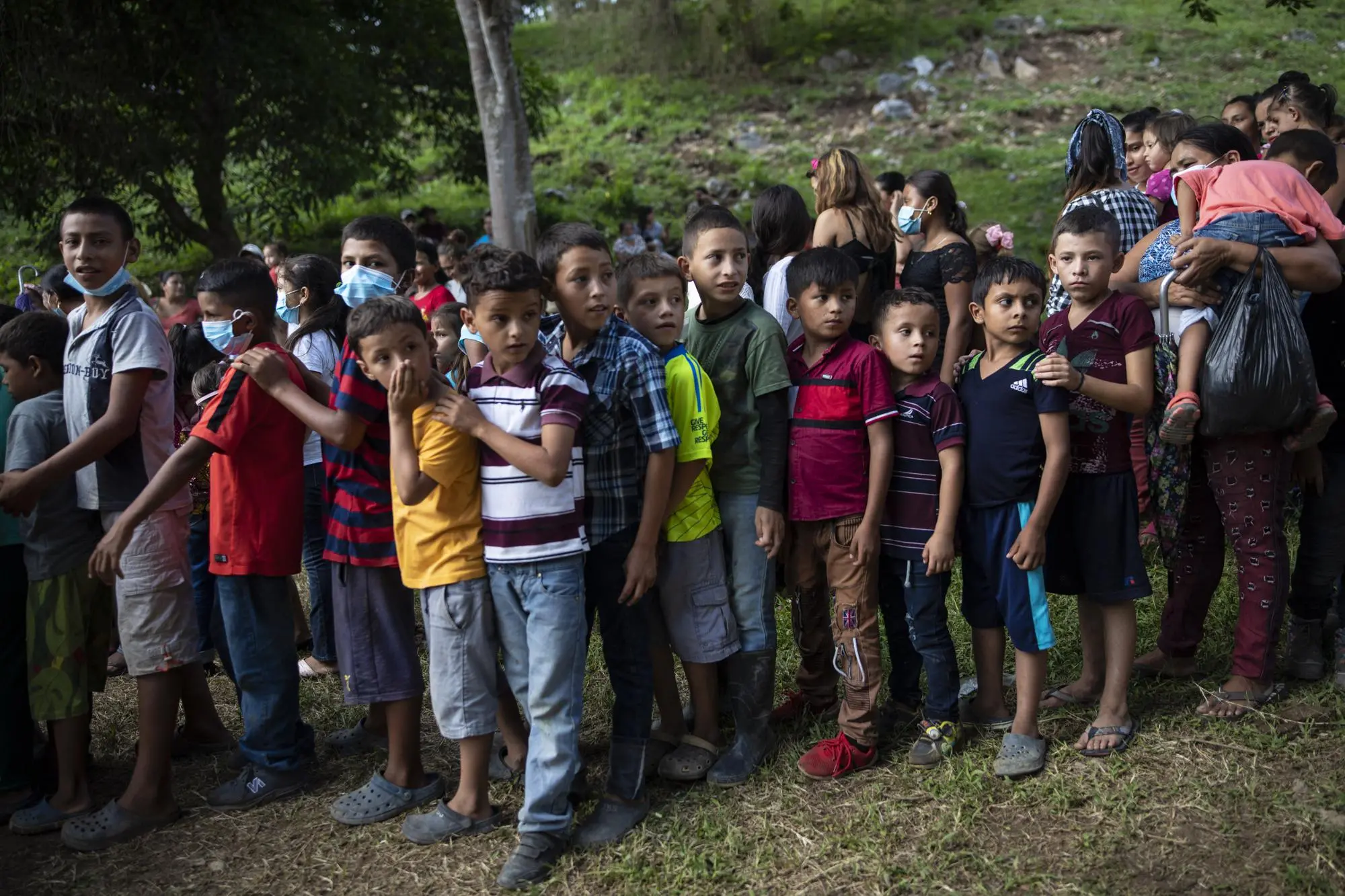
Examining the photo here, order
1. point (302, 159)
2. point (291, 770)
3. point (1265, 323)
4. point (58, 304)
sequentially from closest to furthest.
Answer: point (1265, 323) < point (291, 770) < point (58, 304) < point (302, 159)

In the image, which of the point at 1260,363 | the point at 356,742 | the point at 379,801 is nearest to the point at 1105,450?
the point at 1260,363

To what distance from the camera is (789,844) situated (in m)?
3.08

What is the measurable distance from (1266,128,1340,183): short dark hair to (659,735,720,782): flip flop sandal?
9.47 ft

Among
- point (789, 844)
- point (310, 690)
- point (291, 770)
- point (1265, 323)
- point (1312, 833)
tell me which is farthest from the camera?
point (310, 690)

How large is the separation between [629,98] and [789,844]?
762 inches

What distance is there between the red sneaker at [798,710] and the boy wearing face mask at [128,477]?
6.65ft

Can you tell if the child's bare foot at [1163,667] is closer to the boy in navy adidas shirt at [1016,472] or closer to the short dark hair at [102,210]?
the boy in navy adidas shirt at [1016,472]

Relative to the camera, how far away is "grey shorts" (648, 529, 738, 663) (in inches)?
136

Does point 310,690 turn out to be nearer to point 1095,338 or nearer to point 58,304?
point 58,304

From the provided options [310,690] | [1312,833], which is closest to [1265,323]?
[1312,833]

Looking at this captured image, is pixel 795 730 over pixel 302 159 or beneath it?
beneath

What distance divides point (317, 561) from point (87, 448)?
1.25 meters

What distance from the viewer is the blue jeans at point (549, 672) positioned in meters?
3.04

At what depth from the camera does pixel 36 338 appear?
12.1 ft
